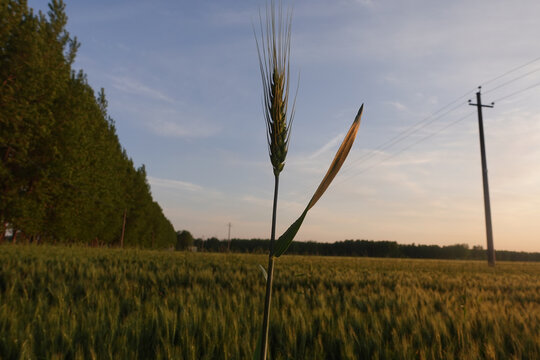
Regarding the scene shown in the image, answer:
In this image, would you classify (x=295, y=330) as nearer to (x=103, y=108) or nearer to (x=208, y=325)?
(x=208, y=325)

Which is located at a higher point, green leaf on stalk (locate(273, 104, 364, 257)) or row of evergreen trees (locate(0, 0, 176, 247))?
row of evergreen trees (locate(0, 0, 176, 247))

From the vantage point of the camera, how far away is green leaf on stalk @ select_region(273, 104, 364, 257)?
22.6 inches

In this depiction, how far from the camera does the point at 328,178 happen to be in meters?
0.58

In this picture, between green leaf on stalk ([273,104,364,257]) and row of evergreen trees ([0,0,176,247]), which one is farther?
row of evergreen trees ([0,0,176,247])

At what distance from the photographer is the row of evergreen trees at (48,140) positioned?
57.8 ft

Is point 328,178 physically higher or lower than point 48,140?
lower

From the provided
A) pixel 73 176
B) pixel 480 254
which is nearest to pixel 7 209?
pixel 73 176

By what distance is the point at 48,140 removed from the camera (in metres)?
21.1

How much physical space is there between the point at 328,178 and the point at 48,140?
24561 mm

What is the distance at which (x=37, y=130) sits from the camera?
18938 millimetres

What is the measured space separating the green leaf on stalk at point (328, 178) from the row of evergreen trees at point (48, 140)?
19.9 metres

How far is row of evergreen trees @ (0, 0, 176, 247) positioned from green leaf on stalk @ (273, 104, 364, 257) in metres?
19.9

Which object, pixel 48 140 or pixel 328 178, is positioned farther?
pixel 48 140

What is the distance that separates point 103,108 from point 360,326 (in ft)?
112
